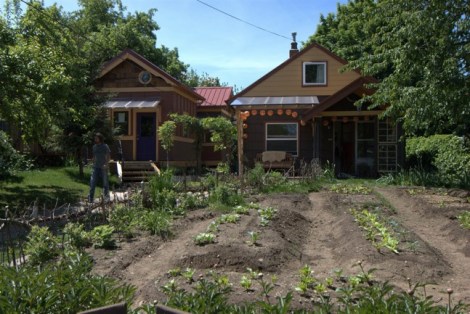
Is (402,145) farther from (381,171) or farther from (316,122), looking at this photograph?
(316,122)

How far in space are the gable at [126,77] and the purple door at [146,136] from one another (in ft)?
4.74

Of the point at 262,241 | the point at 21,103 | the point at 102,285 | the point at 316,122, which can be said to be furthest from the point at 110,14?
the point at 102,285

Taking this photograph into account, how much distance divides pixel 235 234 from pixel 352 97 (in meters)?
15.2

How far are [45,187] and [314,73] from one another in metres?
12.9

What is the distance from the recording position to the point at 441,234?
29.8 feet

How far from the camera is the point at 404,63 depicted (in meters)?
13.0

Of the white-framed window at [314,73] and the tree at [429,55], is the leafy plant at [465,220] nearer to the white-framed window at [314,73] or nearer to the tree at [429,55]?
the tree at [429,55]

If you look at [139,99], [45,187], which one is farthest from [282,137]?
[45,187]

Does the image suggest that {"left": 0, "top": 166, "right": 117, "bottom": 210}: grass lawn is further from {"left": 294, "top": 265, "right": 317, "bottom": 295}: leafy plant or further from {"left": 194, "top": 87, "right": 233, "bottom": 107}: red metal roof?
{"left": 194, "top": 87, "right": 233, "bottom": 107}: red metal roof

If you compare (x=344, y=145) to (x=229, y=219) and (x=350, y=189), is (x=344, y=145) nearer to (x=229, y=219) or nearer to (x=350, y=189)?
(x=350, y=189)

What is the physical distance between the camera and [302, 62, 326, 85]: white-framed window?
23.8m

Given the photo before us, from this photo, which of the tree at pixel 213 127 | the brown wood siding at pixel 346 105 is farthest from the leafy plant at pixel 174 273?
the brown wood siding at pixel 346 105

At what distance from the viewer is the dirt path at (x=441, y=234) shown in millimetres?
5695

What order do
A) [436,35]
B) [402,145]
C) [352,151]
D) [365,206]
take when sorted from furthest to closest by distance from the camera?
[352,151] → [402,145] → [436,35] → [365,206]
